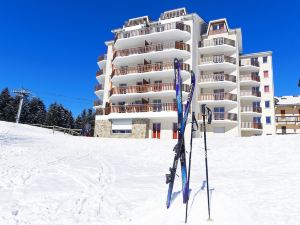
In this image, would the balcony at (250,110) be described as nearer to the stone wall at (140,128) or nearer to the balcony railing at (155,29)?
the balcony railing at (155,29)

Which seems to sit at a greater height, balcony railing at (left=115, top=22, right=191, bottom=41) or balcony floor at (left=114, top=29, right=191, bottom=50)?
balcony railing at (left=115, top=22, right=191, bottom=41)

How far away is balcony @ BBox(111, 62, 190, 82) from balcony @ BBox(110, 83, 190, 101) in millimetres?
1884

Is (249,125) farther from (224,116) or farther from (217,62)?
(217,62)

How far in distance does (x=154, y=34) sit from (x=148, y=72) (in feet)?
19.4

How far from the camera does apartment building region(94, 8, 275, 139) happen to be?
3772cm

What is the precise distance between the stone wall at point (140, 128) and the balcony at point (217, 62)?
38.3ft

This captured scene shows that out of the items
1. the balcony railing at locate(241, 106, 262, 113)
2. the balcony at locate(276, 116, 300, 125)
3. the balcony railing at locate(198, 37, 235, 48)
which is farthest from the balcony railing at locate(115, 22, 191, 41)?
the balcony at locate(276, 116, 300, 125)

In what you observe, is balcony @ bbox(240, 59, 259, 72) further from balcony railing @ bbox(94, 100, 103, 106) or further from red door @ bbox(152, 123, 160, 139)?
balcony railing @ bbox(94, 100, 103, 106)

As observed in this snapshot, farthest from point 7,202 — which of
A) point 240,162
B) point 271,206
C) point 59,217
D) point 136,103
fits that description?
A: point 136,103

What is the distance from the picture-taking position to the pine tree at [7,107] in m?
67.9

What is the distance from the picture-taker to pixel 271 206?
8570mm

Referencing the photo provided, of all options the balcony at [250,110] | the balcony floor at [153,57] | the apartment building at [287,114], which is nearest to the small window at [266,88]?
the apartment building at [287,114]

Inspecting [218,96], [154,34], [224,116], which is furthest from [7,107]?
[224,116]

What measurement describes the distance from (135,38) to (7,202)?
36607mm
